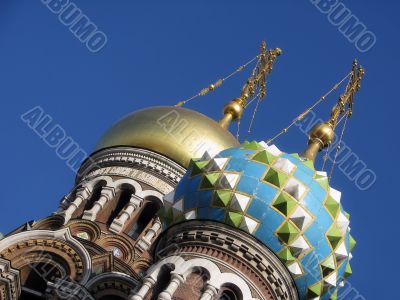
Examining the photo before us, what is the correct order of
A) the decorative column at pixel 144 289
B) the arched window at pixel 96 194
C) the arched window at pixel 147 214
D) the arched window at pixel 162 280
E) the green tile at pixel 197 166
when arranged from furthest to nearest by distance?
the arched window at pixel 96 194 → the arched window at pixel 147 214 → the green tile at pixel 197 166 → the arched window at pixel 162 280 → the decorative column at pixel 144 289

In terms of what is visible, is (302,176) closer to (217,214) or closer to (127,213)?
(217,214)

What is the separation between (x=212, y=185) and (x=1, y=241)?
4.12 meters

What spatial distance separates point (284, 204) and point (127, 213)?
4743mm

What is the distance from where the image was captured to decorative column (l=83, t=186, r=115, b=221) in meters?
15.8

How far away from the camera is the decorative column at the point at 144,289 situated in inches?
439

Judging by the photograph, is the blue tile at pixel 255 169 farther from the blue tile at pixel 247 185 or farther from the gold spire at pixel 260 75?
the gold spire at pixel 260 75

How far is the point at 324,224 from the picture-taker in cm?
1202

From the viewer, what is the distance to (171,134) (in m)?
16.3

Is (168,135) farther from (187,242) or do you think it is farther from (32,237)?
(187,242)

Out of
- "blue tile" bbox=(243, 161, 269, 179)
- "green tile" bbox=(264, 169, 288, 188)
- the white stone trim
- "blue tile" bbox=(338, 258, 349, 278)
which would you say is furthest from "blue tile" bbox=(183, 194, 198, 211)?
the white stone trim

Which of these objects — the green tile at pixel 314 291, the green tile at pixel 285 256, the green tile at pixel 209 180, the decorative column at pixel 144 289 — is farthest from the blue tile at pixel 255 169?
the decorative column at pixel 144 289

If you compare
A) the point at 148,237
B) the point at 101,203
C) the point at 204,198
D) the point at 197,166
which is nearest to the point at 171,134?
the point at 101,203

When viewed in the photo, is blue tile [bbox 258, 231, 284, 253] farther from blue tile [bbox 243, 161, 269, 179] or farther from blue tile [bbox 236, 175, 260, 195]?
blue tile [bbox 243, 161, 269, 179]

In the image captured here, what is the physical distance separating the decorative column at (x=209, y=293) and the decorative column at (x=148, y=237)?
442cm
